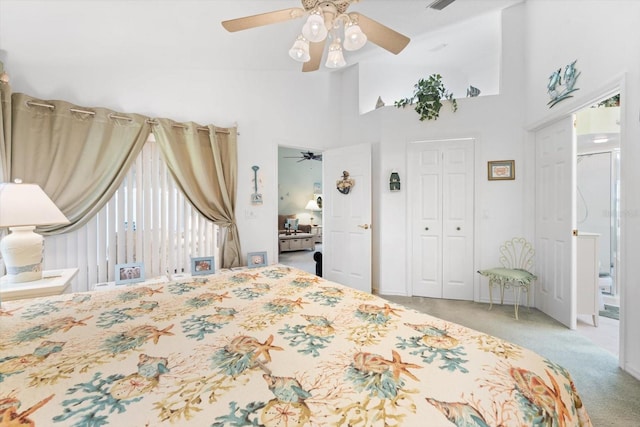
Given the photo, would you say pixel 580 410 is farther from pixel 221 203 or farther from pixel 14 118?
pixel 14 118

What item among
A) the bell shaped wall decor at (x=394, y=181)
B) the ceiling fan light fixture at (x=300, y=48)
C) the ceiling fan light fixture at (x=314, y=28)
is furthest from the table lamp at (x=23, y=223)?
the bell shaped wall decor at (x=394, y=181)

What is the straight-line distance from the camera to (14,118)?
227 centimetres

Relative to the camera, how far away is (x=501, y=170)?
3.52 meters

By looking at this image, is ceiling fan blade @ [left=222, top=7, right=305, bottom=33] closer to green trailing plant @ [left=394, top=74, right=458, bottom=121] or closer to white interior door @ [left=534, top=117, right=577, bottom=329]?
green trailing plant @ [left=394, top=74, right=458, bottom=121]

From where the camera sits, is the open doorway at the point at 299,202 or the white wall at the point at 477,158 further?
the open doorway at the point at 299,202

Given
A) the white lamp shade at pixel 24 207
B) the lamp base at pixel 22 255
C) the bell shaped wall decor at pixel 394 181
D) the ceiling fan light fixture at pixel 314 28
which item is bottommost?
the lamp base at pixel 22 255

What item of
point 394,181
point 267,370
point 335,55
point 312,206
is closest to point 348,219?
point 394,181

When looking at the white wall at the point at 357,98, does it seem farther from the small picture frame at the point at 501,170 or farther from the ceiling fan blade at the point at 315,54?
the ceiling fan blade at the point at 315,54

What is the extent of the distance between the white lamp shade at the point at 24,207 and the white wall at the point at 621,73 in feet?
12.9

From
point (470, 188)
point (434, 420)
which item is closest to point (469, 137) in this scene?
point (470, 188)

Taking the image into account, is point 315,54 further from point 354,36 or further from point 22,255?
point 22,255

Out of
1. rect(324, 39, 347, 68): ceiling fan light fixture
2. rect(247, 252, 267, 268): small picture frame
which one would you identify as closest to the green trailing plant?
rect(324, 39, 347, 68): ceiling fan light fixture

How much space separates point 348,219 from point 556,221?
7.64 ft

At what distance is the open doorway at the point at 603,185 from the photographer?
3.44 m
